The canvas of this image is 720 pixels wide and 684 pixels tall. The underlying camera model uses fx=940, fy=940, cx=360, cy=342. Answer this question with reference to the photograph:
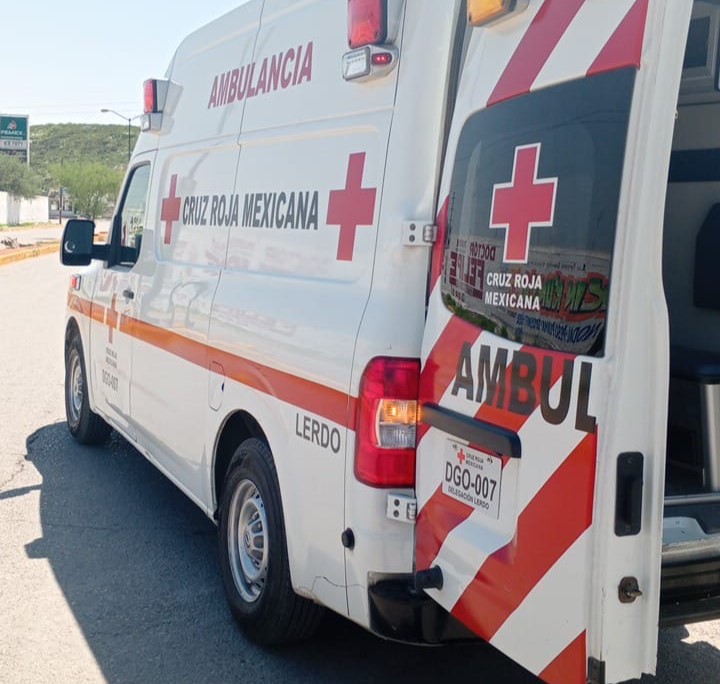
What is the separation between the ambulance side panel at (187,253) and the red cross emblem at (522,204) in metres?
1.89

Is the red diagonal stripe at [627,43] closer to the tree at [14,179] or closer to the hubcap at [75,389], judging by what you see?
the hubcap at [75,389]

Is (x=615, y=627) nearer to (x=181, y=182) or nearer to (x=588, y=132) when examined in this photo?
(x=588, y=132)

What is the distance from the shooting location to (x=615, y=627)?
2.36 m

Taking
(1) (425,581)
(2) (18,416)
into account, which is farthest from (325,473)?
(2) (18,416)

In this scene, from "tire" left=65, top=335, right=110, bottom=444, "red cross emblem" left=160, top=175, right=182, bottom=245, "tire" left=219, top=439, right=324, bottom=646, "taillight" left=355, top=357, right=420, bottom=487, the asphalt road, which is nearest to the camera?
"taillight" left=355, top=357, right=420, bottom=487

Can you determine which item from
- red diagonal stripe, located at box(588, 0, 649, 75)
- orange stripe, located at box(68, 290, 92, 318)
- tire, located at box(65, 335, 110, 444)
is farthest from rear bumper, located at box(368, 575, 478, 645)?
tire, located at box(65, 335, 110, 444)

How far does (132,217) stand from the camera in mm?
5820

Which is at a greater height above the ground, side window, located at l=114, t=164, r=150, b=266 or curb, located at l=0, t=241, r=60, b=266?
side window, located at l=114, t=164, r=150, b=266

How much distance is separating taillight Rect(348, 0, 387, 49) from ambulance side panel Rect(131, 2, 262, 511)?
1185 mm

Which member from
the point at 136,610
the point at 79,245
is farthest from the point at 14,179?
the point at 136,610

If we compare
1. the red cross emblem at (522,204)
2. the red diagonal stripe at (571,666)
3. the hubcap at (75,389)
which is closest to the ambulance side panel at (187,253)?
the hubcap at (75,389)

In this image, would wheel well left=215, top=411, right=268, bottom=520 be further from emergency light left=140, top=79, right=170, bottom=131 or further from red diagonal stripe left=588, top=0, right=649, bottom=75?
emergency light left=140, top=79, right=170, bottom=131

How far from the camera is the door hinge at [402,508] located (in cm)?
293

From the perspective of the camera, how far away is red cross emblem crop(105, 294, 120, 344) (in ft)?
18.8
